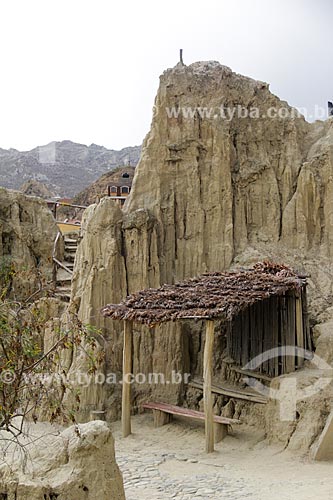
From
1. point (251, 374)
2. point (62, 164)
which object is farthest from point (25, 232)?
point (62, 164)

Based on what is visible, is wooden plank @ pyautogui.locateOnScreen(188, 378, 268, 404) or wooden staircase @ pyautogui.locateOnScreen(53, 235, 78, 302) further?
wooden staircase @ pyautogui.locateOnScreen(53, 235, 78, 302)

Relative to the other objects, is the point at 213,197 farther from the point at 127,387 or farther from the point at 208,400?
the point at 208,400

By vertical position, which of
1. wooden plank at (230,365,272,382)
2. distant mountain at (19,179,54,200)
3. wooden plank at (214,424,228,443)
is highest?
distant mountain at (19,179,54,200)

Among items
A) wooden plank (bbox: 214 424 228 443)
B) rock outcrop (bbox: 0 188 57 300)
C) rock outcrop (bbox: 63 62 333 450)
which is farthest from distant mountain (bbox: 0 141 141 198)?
wooden plank (bbox: 214 424 228 443)

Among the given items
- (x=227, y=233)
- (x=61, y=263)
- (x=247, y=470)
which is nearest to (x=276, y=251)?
(x=227, y=233)

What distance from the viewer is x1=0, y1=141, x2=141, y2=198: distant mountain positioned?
61469 mm

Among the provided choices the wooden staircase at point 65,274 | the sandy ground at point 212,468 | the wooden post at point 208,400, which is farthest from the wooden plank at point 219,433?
the wooden staircase at point 65,274

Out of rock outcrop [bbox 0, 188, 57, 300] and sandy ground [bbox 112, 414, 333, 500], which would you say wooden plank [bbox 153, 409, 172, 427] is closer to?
sandy ground [bbox 112, 414, 333, 500]

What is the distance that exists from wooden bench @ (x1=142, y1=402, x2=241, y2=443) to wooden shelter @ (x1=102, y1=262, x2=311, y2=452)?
0.63 metres

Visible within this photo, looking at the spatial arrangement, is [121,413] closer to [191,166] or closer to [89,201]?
[191,166]

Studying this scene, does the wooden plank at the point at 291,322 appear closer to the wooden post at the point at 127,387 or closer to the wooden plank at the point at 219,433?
the wooden plank at the point at 219,433

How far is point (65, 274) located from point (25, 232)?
234cm

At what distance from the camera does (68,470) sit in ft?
23.6

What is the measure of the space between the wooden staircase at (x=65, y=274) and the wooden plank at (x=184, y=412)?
7118 millimetres
